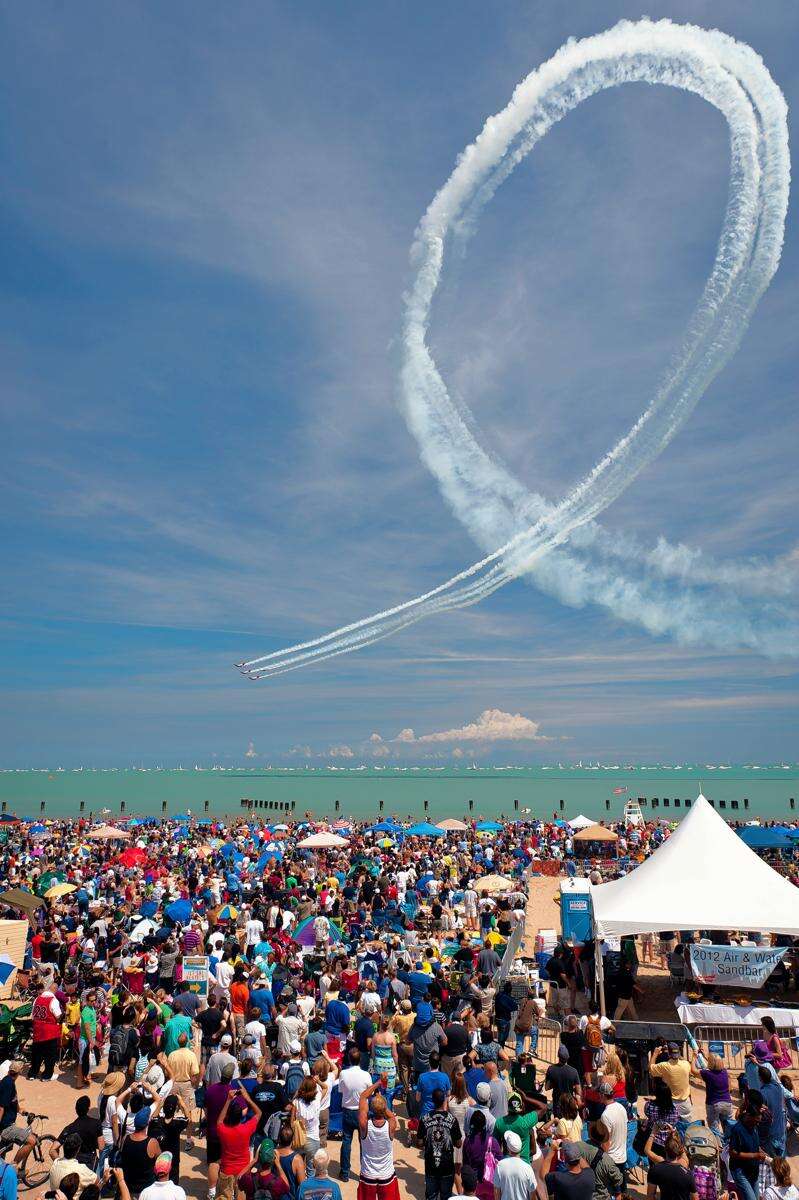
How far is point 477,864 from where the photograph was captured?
2700 centimetres

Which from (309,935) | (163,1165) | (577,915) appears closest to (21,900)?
(309,935)

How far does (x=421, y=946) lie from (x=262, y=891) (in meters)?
7.52

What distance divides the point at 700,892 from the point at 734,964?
48.4 inches

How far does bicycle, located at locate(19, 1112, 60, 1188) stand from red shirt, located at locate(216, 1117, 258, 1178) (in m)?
2.18

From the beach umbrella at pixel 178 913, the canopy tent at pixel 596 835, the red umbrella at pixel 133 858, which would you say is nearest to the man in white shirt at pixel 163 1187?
the beach umbrella at pixel 178 913

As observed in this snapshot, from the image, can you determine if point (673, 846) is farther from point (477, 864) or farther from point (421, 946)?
point (477, 864)

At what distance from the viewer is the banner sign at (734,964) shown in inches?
491

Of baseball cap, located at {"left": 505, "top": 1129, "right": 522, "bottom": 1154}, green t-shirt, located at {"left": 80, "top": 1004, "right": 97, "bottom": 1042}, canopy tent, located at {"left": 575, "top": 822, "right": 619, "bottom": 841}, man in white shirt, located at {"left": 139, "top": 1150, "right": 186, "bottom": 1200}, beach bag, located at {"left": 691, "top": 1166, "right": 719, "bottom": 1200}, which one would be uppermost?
canopy tent, located at {"left": 575, "top": 822, "right": 619, "bottom": 841}

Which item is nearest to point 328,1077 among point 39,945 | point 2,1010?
point 2,1010

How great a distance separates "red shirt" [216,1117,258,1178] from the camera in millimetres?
6602

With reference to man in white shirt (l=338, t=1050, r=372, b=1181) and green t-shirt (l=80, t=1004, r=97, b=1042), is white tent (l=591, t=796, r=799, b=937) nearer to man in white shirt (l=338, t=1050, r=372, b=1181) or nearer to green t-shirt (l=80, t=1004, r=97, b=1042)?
man in white shirt (l=338, t=1050, r=372, b=1181)

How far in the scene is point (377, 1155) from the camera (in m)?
6.37

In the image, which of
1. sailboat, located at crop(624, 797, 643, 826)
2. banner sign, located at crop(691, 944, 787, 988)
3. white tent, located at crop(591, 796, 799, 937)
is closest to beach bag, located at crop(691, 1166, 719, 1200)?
white tent, located at crop(591, 796, 799, 937)

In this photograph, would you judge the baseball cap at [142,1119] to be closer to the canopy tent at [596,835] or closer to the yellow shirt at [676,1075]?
the yellow shirt at [676,1075]
